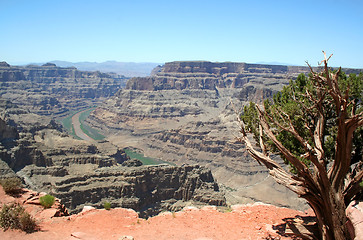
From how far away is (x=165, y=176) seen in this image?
2680 inches

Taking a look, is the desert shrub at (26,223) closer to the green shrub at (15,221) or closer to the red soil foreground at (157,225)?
the green shrub at (15,221)

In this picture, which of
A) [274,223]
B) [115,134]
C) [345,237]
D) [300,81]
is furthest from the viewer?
[115,134]

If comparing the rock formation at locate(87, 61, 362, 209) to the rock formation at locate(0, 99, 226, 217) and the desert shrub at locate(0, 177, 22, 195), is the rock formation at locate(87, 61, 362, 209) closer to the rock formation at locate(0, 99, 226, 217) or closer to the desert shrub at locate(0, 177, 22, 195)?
the rock formation at locate(0, 99, 226, 217)

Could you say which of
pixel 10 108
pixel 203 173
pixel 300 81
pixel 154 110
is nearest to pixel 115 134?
pixel 154 110

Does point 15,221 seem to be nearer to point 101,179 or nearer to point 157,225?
point 157,225

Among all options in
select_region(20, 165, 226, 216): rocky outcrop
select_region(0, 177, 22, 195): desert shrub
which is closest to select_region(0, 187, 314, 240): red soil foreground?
select_region(0, 177, 22, 195): desert shrub

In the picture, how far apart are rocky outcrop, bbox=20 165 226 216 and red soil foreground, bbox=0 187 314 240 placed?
41.1 meters

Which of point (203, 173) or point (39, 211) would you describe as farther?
point (203, 173)

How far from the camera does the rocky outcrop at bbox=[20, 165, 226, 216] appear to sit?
5922 centimetres

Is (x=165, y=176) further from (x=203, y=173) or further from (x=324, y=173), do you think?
(x=324, y=173)

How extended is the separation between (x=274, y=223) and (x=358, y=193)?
5288 millimetres

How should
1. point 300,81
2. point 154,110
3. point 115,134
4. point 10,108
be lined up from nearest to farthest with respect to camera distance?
point 300,81 < point 10,108 < point 115,134 < point 154,110

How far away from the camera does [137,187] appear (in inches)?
2510

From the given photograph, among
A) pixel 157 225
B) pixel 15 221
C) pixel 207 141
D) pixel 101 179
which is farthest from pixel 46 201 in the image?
pixel 207 141
